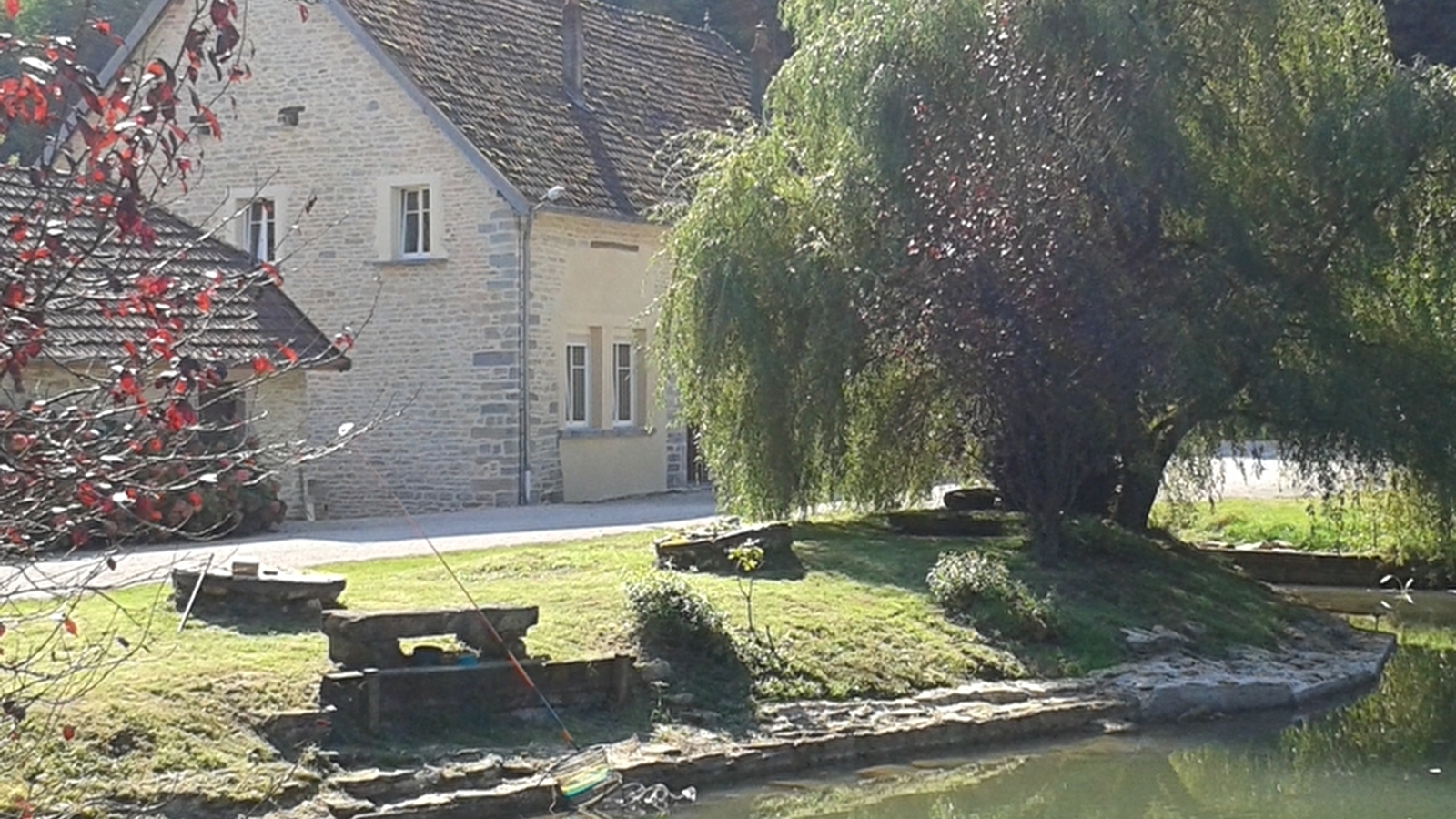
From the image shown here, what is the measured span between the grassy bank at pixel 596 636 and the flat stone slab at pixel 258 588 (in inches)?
9.1

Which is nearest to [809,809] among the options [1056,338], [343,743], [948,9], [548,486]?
[343,743]

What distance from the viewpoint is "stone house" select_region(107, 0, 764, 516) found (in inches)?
1013

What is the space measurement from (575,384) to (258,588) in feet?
45.8

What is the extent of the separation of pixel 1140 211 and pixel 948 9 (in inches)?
100

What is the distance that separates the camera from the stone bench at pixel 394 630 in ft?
39.2

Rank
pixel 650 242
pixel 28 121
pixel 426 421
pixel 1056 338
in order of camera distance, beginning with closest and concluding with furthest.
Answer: pixel 28 121
pixel 1056 338
pixel 426 421
pixel 650 242

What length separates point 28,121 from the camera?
4.37 m

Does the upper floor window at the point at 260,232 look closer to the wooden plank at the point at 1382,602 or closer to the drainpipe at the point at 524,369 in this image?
the drainpipe at the point at 524,369

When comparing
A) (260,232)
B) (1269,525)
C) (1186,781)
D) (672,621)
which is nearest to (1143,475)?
(1186,781)

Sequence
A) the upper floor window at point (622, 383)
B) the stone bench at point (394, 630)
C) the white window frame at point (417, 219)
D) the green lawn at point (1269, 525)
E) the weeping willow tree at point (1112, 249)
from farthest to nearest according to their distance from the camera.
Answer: the upper floor window at point (622, 383) → the white window frame at point (417, 219) → the green lawn at point (1269, 525) → the weeping willow tree at point (1112, 249) → the stone bench at point (394, 630)

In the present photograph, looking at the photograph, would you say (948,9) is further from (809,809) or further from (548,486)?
(548,486)

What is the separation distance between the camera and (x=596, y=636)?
44.3ft

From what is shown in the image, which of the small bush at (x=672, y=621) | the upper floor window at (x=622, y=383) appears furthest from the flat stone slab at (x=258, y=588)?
the upper floor window at (x=622, y=383)

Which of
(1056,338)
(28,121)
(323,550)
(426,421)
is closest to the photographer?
(28,121)
